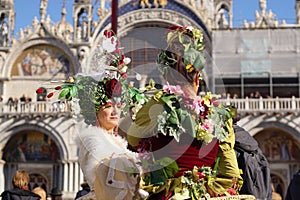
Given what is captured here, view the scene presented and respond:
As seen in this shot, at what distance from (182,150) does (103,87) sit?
1.28m

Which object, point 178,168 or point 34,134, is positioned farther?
point 34,134

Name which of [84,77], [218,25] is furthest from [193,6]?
[84,77]

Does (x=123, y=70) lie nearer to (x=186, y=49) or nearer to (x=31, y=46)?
(x=186, y=49)

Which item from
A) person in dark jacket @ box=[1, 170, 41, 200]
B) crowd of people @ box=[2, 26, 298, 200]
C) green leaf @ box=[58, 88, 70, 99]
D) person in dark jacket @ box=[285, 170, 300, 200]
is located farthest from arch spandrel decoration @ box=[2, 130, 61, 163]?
crowd of people @ box=[2, 26, 298, 200]

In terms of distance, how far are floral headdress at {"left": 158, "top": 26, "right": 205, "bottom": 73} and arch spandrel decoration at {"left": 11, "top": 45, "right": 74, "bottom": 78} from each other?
18491 millimetres

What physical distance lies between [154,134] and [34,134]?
18.6m

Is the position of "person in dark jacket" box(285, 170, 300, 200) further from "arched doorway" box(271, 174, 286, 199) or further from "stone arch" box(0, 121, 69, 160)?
"arched doorway" box(271, 174, 286, 199)

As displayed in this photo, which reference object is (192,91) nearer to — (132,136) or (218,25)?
(132,136)

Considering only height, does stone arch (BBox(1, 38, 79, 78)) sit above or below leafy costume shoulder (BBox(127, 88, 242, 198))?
above

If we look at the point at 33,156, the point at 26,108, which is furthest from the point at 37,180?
the point at 26,108

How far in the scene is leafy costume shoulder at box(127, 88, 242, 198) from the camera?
118 inches

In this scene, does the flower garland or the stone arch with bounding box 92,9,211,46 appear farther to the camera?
the stone arch with bounding box 92,9,211,46

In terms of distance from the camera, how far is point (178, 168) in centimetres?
303

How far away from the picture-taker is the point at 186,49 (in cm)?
322
